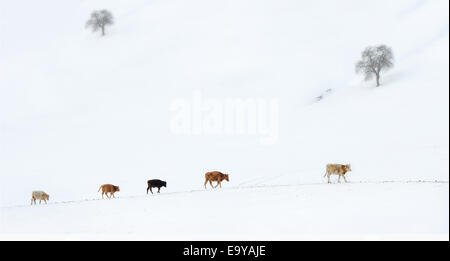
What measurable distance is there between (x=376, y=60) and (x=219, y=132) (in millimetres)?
28702

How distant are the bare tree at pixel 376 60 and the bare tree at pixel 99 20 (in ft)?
199

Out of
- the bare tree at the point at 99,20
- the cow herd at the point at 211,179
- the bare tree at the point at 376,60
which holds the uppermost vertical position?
the bare tree at the point at 99,20

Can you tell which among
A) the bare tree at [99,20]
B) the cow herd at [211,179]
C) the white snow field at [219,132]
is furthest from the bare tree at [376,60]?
the bare tree at [99,20]

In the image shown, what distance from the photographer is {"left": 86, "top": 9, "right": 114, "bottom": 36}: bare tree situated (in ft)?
318

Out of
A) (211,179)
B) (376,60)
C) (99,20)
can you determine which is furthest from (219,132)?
(99,20)

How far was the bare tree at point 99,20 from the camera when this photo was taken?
318ft

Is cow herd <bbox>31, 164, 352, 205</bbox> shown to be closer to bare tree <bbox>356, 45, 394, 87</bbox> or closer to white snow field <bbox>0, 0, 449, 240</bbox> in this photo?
white snow field <bbox>0, 0, 449, 240</bbox>

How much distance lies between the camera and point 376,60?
62562 millimetres

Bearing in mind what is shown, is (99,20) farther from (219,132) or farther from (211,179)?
(211,179)

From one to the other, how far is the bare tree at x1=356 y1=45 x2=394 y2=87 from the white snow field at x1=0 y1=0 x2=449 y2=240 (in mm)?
1957

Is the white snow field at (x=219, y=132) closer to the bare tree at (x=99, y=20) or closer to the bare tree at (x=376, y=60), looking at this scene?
the bare tree at (x=99, y=20)

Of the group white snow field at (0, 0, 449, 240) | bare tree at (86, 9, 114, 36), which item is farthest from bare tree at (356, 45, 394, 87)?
bare tree at (86, 9, 114, 36)

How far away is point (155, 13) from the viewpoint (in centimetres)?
10388

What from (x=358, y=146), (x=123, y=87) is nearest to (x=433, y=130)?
(x=358, y=146)
